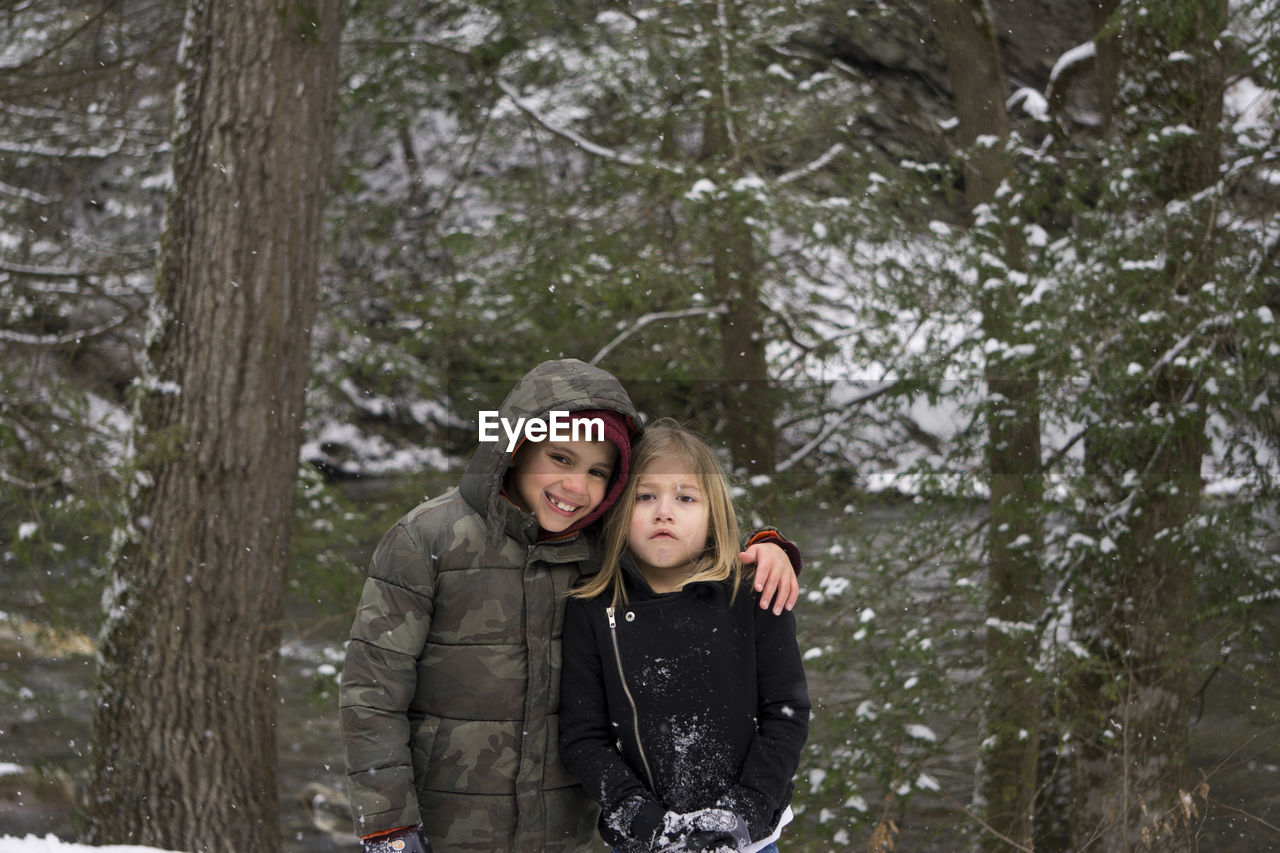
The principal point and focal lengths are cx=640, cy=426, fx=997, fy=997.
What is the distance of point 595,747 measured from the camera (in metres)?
2.04

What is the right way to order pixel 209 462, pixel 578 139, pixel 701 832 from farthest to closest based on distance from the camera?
pixel 578 139, pixel 209 462, pixel 701 832

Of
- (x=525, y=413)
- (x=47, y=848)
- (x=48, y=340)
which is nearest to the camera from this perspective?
(x=525, y=413)

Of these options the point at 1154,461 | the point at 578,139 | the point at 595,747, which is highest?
the point at 578,139

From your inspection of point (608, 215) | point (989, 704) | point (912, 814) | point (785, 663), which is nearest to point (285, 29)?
point (608, 215)

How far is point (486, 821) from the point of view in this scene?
2.11 meters

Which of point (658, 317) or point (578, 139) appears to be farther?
point (578, 139)

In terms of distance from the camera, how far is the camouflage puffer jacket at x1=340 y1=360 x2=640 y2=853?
6.86 ft

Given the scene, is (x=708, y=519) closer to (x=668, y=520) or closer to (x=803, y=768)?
(x=668, y=520)

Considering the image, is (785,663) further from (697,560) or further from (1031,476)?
(1031,476)

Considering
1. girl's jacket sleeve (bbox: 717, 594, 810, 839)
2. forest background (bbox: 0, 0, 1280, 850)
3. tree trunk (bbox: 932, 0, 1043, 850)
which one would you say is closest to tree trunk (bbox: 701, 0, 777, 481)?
forest background (bbox: 0, 0, 1280, 850)

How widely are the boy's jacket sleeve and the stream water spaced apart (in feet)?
8.65

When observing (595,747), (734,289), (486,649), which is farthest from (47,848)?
(734,289)

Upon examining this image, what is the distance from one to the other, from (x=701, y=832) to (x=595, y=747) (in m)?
0.27

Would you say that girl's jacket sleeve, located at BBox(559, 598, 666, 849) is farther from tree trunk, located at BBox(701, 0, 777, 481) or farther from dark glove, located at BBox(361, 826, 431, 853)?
tree trunk, located at BBox(701, 0, 777, 481)
